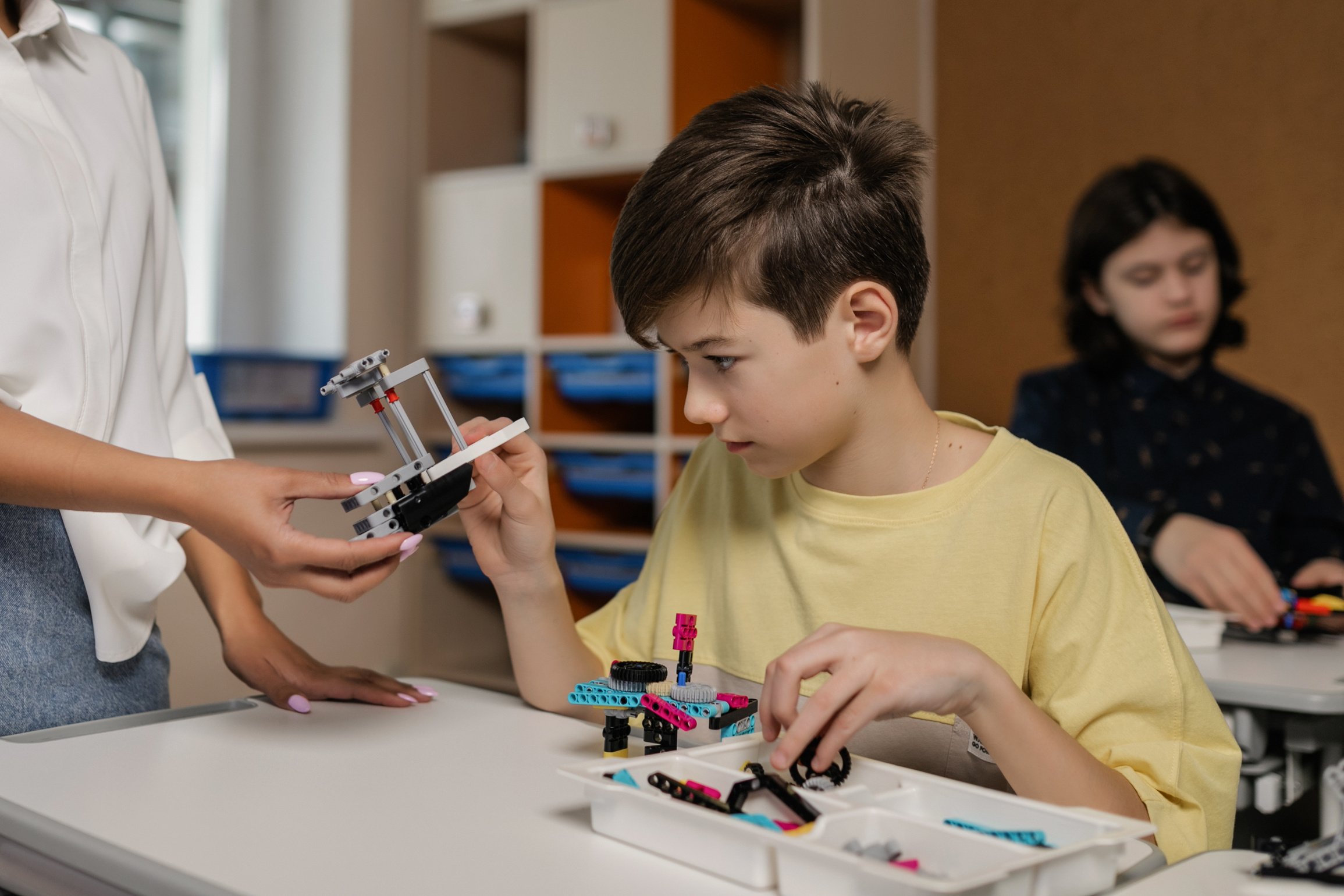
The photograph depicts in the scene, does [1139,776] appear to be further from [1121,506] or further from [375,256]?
[375,256]

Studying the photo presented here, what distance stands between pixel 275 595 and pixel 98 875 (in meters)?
1.76

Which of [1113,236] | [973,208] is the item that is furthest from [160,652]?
[973,208]

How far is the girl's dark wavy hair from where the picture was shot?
193cm

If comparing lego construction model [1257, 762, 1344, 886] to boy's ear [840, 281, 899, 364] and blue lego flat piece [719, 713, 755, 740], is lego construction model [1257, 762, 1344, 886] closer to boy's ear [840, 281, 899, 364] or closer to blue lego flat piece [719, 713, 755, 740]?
blue lego flat piece [719, 713, 755, 740]

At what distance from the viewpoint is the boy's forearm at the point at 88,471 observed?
32.0 inches

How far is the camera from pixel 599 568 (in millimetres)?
2471

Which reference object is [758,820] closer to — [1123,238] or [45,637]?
[45,637]

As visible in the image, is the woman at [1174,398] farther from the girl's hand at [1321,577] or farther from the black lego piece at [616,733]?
the black lego piece at [616,733]

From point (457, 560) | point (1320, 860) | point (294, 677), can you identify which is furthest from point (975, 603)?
point (457, 560)

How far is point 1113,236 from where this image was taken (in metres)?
1.96

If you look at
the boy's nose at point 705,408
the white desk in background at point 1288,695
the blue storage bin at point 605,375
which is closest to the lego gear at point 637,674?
the boy's nose at point 705,408

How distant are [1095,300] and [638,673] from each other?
1548 millimetres

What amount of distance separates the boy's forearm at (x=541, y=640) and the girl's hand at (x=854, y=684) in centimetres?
33

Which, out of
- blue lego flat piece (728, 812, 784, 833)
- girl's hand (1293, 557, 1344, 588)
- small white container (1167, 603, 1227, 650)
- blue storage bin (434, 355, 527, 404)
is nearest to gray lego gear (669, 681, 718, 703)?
blue lego flat piece (728, 812, 784, 833)
